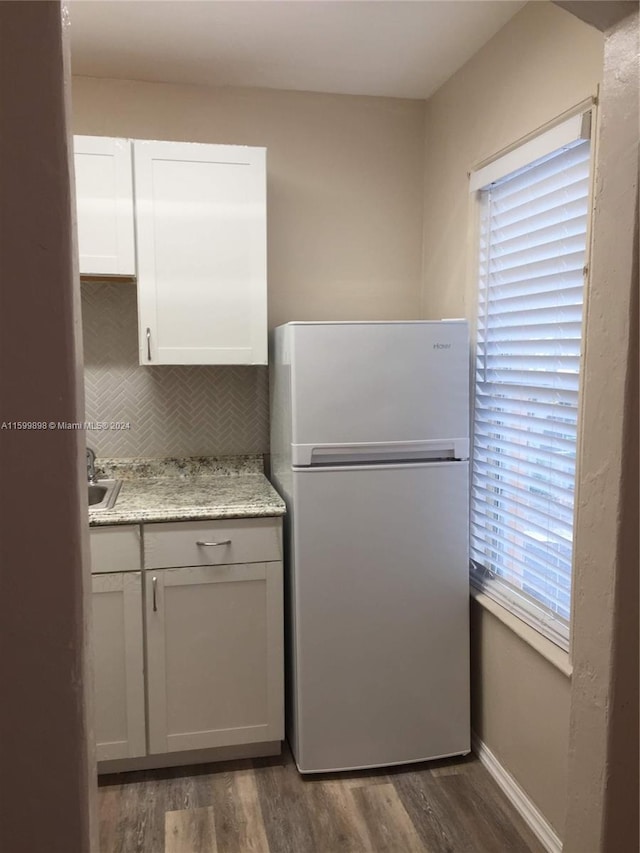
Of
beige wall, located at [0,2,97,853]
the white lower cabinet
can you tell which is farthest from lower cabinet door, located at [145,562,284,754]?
beige wall, located at [0,2,97,853]

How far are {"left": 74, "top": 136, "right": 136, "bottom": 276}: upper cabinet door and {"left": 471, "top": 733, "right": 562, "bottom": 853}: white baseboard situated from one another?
2138 millimetres

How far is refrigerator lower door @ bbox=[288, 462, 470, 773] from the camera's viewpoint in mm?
2258

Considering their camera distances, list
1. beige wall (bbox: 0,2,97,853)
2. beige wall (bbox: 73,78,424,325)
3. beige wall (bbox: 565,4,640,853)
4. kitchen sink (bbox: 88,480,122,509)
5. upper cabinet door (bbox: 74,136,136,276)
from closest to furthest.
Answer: beige wall (bbox: 0,2,97,853), beige wall (bbox: 565,4,640,853), upper cabinet door (bbox: 74,136,136,276), kitchen sink (bbox: 88,480,122,509), beige wall (bbox: 73,78,424,325)

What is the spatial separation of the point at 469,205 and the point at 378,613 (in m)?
1.51

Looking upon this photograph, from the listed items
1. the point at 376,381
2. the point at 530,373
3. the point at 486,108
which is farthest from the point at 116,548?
the point at 486,108

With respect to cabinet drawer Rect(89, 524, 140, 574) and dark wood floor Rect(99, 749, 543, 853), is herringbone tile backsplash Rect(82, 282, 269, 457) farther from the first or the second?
dark wood floor Rect(99, 749, 543, 853)

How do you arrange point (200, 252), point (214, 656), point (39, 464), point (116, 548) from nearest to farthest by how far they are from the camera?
1. point (39, 464)
2. point (116, 548)
3. point (214, 656)
4. point (200, 252)

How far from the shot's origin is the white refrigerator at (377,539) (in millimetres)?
2221

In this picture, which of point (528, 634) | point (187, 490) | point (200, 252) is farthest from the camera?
point (187, 490)

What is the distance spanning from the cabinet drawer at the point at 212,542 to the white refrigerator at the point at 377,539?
81 millimetres

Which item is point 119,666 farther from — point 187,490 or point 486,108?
point 486,108

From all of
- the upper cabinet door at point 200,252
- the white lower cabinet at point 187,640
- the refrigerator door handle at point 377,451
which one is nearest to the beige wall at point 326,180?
the upper cabinet door at point 200,252

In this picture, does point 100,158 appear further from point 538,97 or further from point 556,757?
point 556,757

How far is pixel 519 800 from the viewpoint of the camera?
6.97ft
